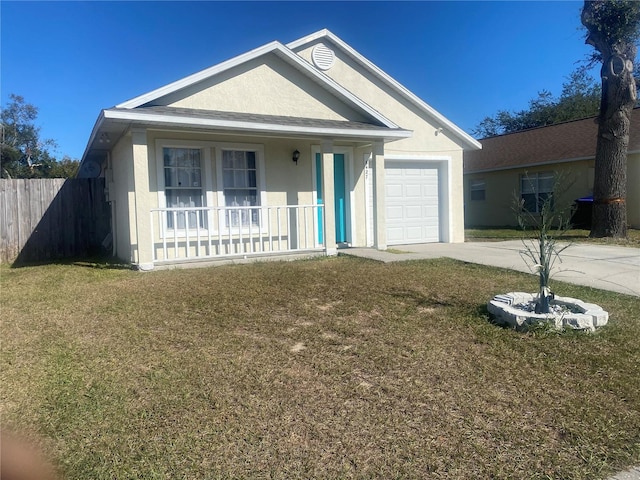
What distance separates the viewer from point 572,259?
357 inches

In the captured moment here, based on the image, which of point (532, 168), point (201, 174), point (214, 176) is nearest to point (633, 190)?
point (532, 168)

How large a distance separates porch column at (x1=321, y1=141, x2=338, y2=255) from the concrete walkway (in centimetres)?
43

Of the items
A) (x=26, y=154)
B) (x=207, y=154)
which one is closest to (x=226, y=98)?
(x=207, y=154)

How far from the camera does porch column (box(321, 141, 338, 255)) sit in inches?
368

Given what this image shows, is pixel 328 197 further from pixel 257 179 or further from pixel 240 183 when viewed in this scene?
pixel 240 183

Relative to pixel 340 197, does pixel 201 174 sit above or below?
above

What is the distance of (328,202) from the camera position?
30.6ft

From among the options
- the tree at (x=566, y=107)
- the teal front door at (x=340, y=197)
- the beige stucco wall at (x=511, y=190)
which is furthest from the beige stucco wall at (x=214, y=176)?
the tree at (x=566, y=107)

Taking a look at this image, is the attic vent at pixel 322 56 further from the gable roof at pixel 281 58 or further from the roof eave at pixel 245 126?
the roof eave at pixel 245 126

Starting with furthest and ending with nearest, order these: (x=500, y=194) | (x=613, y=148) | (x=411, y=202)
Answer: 1. (x=500, y=194)
2. (x=613, y=148)
3. (x=411, y=202)

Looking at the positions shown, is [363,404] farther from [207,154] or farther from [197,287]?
[207,154]

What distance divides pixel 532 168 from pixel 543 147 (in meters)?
1.38


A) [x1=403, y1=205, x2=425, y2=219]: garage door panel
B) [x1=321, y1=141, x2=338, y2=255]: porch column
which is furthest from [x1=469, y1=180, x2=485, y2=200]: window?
[x1=321, y1=141, x2=338, y2=255]: porch column

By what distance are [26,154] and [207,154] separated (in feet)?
122
